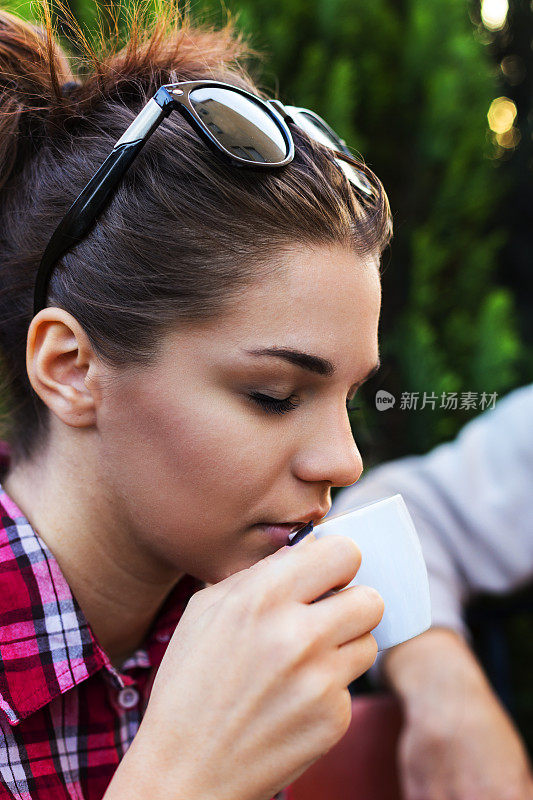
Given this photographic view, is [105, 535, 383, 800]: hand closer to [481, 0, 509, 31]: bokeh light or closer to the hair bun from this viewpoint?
the hair bun

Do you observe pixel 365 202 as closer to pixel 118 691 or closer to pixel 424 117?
pixel 118 691

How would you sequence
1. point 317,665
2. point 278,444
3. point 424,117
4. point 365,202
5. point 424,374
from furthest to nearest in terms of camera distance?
point 424,117, point 424,374, point 365,202, point 278,444, point 317,665

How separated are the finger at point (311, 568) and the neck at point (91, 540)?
1.17ft

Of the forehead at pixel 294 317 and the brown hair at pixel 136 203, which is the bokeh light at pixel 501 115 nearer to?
the brown hair at pixel 136 203

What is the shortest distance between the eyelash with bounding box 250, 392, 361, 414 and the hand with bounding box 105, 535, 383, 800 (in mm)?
221

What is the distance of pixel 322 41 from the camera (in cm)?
225

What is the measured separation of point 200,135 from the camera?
3.60ft

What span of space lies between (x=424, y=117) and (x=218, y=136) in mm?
1436

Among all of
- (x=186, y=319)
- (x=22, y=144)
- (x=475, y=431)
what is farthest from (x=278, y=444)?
(x=475, y=431)

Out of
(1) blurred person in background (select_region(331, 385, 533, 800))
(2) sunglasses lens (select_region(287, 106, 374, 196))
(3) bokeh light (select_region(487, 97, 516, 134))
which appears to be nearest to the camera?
(2) sunglasses lens (select_region(287, 106, 374, 196))

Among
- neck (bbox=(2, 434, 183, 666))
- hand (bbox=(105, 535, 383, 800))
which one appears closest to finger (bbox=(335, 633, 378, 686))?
hand (bbox=(105, 535, 383, 800))

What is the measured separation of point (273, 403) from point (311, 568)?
245 mm

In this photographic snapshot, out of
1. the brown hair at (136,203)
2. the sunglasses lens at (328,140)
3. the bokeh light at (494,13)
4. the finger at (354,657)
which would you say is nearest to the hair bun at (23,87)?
the brown hair at (136,203)

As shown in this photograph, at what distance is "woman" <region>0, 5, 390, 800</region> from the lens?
99cm
